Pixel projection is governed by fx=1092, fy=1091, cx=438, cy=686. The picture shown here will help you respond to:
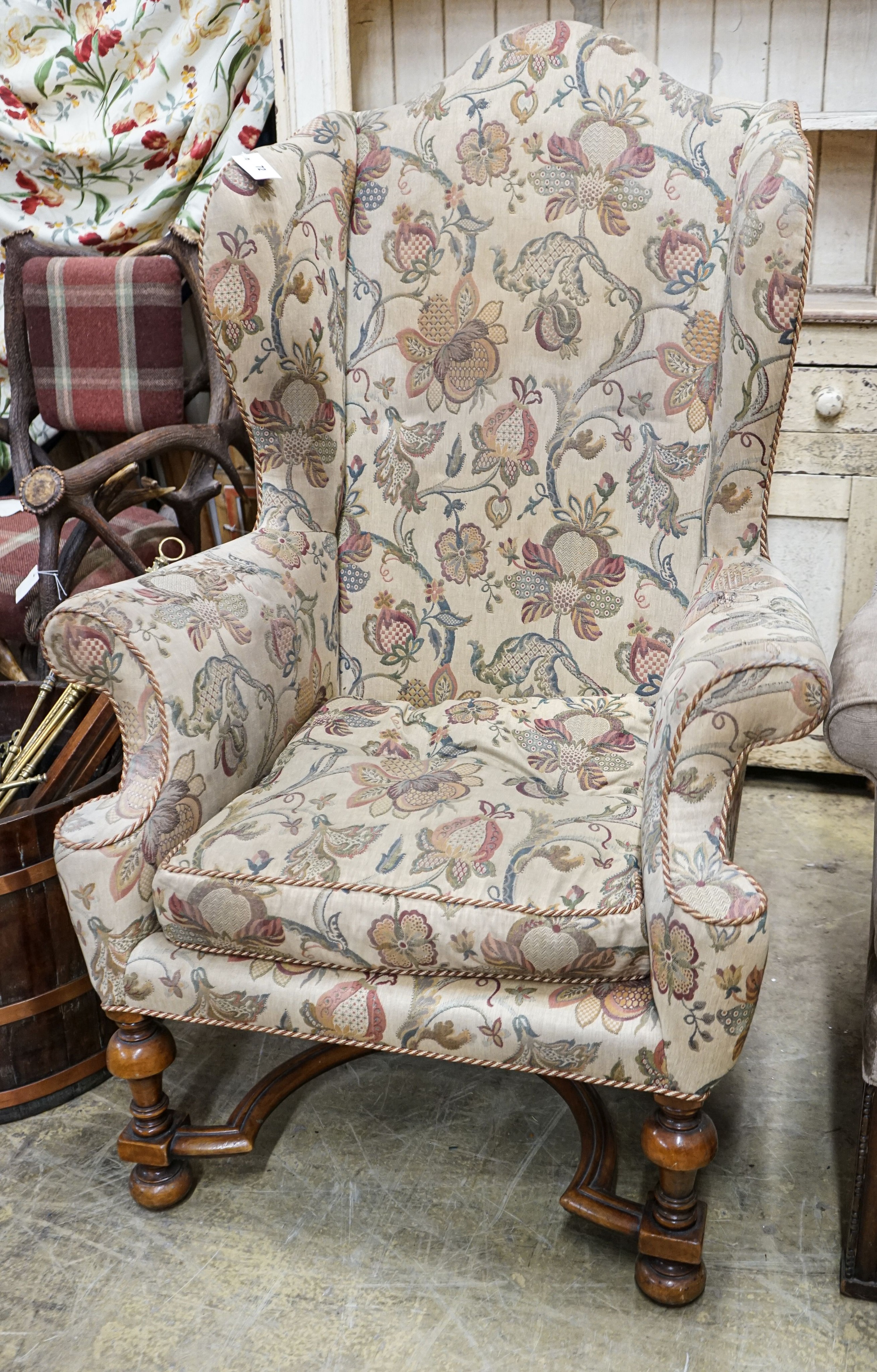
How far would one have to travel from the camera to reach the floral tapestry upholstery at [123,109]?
201 centimetres

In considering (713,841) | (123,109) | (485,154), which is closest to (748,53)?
(485,154)

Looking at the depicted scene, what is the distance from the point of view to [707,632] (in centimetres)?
105

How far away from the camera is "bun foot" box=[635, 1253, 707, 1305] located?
1061 mm

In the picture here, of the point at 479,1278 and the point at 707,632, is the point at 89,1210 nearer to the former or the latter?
the point at 479,1278

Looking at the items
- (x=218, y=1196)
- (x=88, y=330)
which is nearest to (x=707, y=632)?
(x=218, y=1196)

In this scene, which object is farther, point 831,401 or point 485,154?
point 831,401

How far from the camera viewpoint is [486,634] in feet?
4.67

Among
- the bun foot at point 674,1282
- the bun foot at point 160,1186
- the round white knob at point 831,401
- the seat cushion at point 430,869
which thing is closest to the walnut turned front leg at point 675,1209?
the bun foot at point 674,1282

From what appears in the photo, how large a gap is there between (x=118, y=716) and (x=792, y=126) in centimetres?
100

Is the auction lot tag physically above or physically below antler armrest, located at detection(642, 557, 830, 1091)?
above

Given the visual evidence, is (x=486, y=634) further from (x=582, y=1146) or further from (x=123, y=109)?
(x=123, y=109)

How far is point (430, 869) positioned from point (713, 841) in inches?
10.5

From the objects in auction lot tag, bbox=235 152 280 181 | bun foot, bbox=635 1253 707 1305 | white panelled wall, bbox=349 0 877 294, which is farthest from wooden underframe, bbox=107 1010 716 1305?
white panelled wall, bbox=349 0 877 294

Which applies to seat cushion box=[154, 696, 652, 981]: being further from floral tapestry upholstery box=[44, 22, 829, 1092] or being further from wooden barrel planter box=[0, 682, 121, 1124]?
wooden barrel planter box=[0, 682, 121, 1124]
